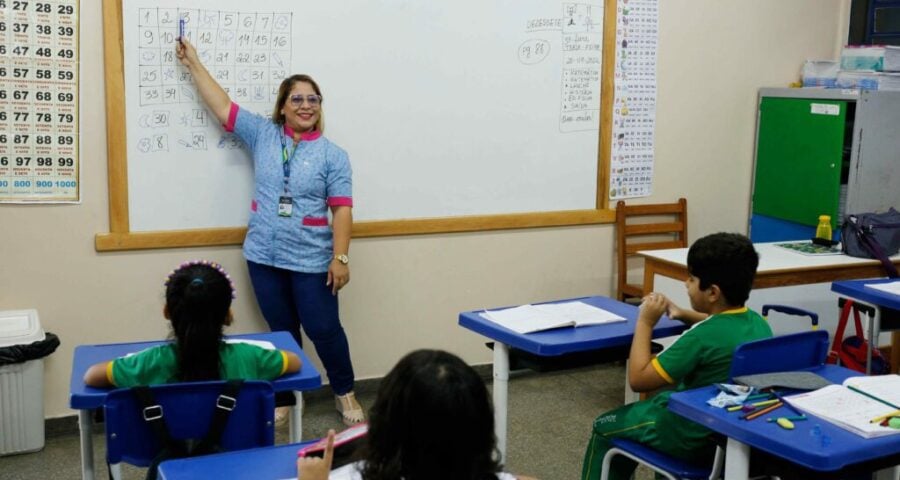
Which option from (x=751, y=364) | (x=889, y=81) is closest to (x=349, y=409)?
(x=751, y=364)

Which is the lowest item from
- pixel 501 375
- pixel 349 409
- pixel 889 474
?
pixel 349 409

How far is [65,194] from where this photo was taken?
3.73m

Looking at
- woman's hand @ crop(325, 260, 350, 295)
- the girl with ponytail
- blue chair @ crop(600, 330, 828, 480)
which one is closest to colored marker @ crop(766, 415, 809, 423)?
blue chair @ crop(600, 330, 828, 480)

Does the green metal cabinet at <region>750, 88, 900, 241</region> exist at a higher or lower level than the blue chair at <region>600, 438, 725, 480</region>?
higher

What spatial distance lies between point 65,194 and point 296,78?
1.01 metres

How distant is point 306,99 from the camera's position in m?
3.85

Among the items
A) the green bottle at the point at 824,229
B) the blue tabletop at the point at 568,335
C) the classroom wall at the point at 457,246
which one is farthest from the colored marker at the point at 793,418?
the green bottle at the point at 824,229

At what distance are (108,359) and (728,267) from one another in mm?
1688

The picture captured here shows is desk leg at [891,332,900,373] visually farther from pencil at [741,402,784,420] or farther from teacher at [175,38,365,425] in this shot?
teacher at [175,38,365,425]

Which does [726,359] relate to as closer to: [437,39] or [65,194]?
[437,39]

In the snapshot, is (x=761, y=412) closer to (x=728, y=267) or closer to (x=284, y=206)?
(x=728, y=267)

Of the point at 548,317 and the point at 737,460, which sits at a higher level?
the point at 548,317

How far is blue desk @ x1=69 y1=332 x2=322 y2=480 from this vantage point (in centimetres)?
222

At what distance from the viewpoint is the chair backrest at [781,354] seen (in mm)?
2402
